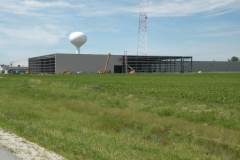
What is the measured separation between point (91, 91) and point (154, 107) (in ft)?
32.6

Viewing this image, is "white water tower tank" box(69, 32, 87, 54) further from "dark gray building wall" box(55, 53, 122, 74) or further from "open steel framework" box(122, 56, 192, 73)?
"open steel framework" box(122, 56, 192, 73)

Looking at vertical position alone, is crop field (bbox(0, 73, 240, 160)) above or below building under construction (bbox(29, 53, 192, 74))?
below

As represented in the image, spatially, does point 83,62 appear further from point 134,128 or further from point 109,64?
point 134,128

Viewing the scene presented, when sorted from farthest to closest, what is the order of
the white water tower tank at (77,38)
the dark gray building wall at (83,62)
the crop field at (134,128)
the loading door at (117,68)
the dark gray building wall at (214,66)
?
the dark gray building wall at (214,66) < the loading door at (117,68) < the white water tower tank at (77,38) < the dark gray building wall at (83,62) < the crop field at (134,128)

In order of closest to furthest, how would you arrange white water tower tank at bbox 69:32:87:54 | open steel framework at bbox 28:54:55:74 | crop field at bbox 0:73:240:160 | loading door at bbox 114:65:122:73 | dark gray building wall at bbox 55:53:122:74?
crop field at bbox 0:73:240:160 < dark gray building wall at bbox 55:53:122:74 < white water tower tank at bbox 69:32:87:54 < open steel framework at bbox 28:54:55:74 < loading door at bbox 114:65:122:73

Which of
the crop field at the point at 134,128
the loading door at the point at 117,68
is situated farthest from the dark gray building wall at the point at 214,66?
the crop field at the point at 134,128

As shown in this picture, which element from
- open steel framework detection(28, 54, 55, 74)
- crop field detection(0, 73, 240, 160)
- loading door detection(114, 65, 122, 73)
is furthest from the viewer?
loading door detection(114, 65, 122, 73)

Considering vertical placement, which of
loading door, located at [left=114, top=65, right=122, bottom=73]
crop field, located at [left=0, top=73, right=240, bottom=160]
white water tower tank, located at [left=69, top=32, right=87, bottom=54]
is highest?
white water tower tank, located at [left=69, top=32, right=87, bottom=54]

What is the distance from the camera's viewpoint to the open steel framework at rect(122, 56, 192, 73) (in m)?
111

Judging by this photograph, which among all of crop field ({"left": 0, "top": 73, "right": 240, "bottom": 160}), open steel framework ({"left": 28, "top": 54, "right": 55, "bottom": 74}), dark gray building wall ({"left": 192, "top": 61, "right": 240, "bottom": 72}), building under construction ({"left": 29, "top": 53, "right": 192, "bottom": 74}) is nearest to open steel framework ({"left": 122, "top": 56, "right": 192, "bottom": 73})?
building under construction ({"left": 29, "top": 53, "right": 192, "bottom": 74})

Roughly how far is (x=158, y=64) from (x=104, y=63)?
921 inches

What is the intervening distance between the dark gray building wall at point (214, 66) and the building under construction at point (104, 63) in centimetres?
1066

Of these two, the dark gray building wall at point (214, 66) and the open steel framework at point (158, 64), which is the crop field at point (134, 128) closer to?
the open steel framework at point (158, 64)

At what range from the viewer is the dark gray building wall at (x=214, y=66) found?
130m
